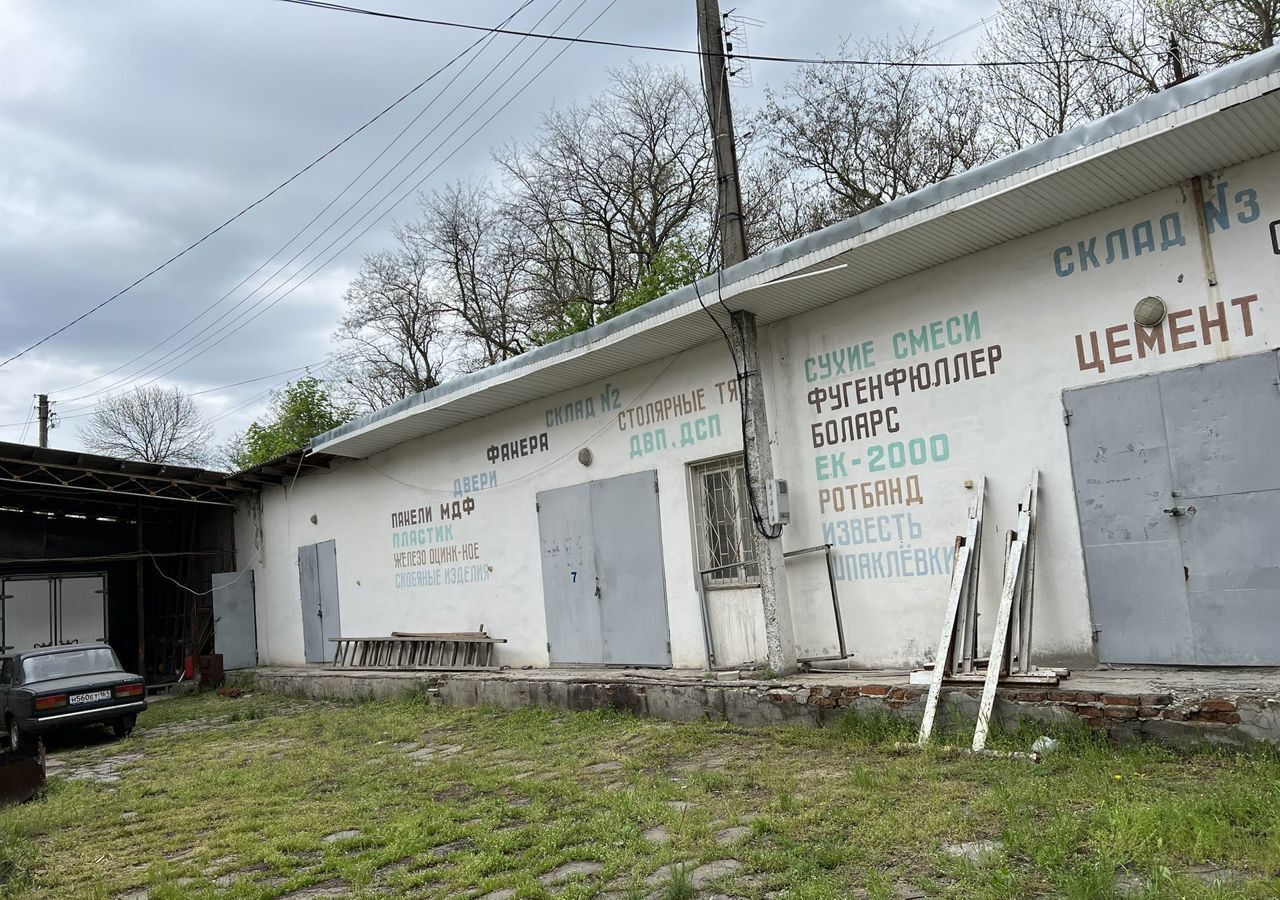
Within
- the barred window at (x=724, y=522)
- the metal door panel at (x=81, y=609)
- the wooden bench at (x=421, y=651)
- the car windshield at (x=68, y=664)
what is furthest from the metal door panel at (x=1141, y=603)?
the metal door panel at (x=81, y=609)

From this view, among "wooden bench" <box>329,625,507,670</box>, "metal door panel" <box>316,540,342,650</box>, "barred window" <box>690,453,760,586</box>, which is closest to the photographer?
"barred window" <box>690,453,760,586</box>

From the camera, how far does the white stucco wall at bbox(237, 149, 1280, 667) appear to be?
21.6ft

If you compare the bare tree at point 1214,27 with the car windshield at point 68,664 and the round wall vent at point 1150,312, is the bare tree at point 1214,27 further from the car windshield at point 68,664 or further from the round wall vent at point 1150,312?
the car windshield at point 68,664

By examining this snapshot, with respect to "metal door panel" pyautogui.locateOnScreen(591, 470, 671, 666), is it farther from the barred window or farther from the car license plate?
the car license plate

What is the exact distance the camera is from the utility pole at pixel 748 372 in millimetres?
8812

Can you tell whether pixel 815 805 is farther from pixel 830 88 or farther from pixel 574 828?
pixel 830 88

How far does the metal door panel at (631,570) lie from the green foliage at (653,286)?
976 cm

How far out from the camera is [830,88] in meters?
23.5

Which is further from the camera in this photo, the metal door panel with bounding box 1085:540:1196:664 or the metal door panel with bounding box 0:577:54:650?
the metal door panel with bounding box 0:577:54:650

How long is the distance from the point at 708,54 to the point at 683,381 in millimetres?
3459

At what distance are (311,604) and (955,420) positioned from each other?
13.1 metres

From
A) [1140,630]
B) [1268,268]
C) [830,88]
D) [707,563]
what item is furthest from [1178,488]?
[830,88]

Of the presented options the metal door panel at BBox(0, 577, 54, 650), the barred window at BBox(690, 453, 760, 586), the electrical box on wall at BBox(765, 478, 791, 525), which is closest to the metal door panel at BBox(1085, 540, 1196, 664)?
the electrical box on wall at BBox(765, 478, 791, 525)

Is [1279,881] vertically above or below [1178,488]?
below
